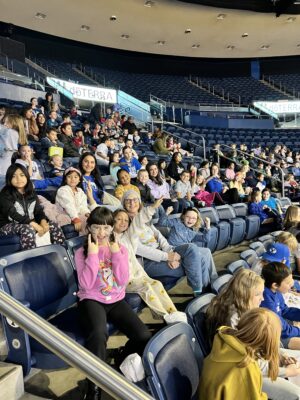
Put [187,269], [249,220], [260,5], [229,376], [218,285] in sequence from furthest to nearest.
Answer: [260,5] → [249,220] → [187,269] → [218,285] → [229,376]

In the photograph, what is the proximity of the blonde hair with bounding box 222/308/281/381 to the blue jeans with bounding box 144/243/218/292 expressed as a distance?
4.37 feet

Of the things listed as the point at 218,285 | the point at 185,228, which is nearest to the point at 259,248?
the point at 185,228

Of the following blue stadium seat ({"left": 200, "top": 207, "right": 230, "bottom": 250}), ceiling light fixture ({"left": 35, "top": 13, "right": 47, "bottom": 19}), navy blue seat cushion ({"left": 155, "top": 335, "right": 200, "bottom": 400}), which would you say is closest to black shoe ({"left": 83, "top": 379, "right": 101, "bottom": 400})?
navy blue seat cushion ({"left": 155, "top": 335, "right": 200, "bottom": 400})

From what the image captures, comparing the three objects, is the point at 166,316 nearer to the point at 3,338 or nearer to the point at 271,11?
the point at 3,338

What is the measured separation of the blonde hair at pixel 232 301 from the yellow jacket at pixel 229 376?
34 centimetres

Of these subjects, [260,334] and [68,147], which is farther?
[68,147]

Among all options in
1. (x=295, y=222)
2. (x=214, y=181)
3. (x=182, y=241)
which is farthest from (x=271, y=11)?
(x=182, y=241)

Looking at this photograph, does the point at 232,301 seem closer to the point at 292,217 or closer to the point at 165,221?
the point at 165,221

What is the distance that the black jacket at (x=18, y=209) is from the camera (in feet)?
8.25

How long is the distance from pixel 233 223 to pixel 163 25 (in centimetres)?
1101

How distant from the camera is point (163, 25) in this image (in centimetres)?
1369

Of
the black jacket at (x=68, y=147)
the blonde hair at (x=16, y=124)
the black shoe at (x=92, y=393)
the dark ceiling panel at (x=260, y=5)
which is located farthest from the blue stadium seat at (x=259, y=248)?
the dark ceiling panel at (x=260, y=5)

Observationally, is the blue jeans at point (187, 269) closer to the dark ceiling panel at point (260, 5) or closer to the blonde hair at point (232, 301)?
the blonde hair at point (232, 301)

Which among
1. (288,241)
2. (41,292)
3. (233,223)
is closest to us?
(41,292)
